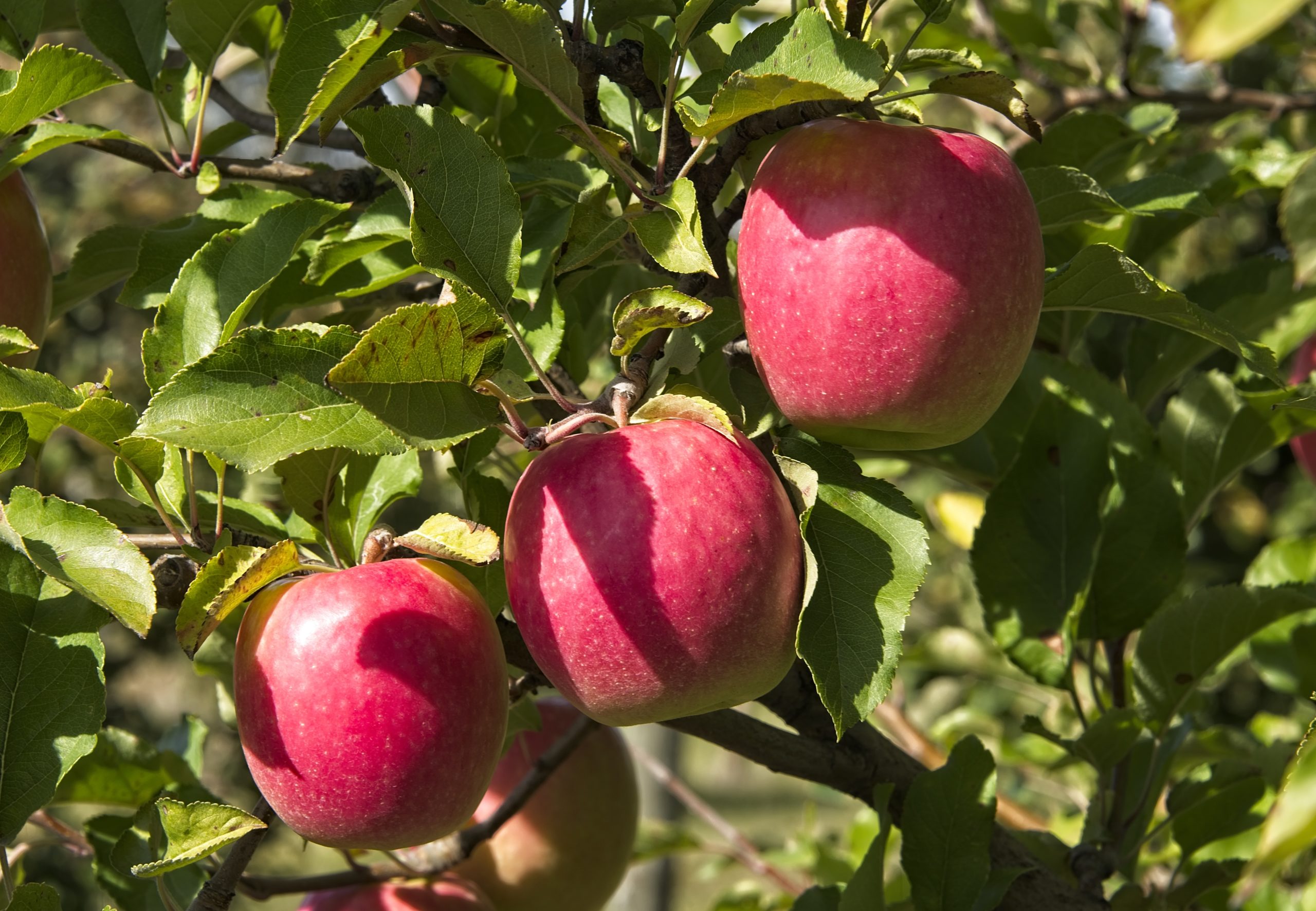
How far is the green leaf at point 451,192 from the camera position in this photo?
66cm

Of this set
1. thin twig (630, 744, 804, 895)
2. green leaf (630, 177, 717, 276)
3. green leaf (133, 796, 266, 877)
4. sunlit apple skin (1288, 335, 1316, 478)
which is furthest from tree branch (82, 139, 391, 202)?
sunlit apple skin (1288, 335, 1316, 478)

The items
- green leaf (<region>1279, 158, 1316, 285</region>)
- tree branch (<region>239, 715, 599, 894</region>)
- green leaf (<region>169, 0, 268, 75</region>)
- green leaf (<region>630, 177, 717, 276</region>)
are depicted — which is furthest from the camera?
tree branch (<region>239, 715, 599, 894</region>)

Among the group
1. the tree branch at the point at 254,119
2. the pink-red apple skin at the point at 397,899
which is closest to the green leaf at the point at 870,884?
the pink-red apple skin at the point at 397,899

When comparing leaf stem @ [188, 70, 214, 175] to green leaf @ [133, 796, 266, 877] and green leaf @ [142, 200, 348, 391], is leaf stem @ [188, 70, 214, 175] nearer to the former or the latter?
green leaf @ [142, 200, 348, 391]

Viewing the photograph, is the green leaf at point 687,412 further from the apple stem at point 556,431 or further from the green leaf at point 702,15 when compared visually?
the green leaf at point 702,15

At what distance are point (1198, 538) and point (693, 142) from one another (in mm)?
3426

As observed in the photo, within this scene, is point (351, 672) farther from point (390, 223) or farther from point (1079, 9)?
point (1079, 9)

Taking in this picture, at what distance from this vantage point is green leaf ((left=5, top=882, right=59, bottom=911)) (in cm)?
75

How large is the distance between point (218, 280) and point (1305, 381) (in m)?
1.18

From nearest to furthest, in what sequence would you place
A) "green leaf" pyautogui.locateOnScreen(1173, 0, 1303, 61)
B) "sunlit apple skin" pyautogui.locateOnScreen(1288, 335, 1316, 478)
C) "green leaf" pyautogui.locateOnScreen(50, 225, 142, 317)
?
"green leaf" pyautogui.locateOnScreen(1173, 0, 1303, 61) < "green leaf" pyautogui.locateOnScreen(50, 225, 142, 317) < "sunlit apple skin" pyautogui.locateOnScreen(1288, 335, 1316, 478)

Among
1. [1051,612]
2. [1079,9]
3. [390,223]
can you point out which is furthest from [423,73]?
[1079,9]

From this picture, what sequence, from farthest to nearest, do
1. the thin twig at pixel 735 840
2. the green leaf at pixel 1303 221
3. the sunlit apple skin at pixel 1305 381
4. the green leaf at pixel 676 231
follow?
the thin twig at pixel 735 840 < the sunlit apple skin at pixel 1305 381 < the green leaf at pixel 676 231 < the green leaf at pixel 1303 221

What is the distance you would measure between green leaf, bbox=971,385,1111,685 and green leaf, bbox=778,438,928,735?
1.16ft

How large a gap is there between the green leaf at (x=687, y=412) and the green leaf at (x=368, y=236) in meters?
0.22
